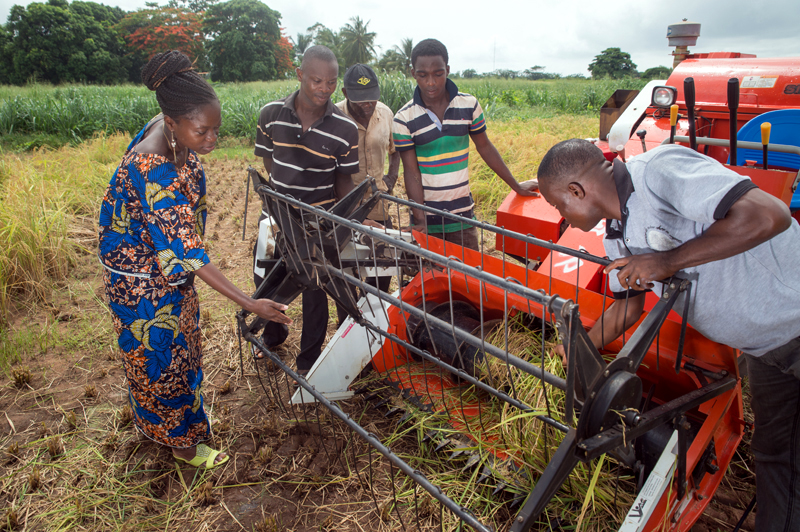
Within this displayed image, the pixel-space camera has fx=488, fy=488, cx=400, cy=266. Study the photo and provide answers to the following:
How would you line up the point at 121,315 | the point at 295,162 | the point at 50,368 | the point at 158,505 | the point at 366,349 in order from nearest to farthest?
1. the point at 121,315
2. the point at 158,505
3. the point at 366,349
4. the point at 295,162
5. the point at 50,368

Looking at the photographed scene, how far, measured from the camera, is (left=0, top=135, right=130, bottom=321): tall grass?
427 cm

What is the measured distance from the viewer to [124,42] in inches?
1351

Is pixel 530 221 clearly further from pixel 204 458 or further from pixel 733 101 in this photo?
pixel 204 458

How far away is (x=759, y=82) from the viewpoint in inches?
111

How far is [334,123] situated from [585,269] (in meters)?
1.58

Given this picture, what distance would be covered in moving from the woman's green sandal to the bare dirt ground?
0.05m

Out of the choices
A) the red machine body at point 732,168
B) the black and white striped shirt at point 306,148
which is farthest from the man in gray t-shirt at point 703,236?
the black and white striped shirt at point 306,148

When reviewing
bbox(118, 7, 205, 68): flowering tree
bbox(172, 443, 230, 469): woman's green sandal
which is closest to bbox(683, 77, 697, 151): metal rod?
bbox(172, 443, 230, 469): woman's green sandal

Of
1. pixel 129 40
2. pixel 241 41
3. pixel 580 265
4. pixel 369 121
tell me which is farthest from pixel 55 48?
pixel 580 265

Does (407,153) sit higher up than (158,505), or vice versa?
(407,153)

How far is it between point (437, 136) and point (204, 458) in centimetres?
222

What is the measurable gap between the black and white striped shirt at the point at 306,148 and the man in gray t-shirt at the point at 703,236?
152 cm

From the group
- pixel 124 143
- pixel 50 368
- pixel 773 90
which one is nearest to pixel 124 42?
pixel 124 143

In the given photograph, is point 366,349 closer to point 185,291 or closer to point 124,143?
point 185,291
